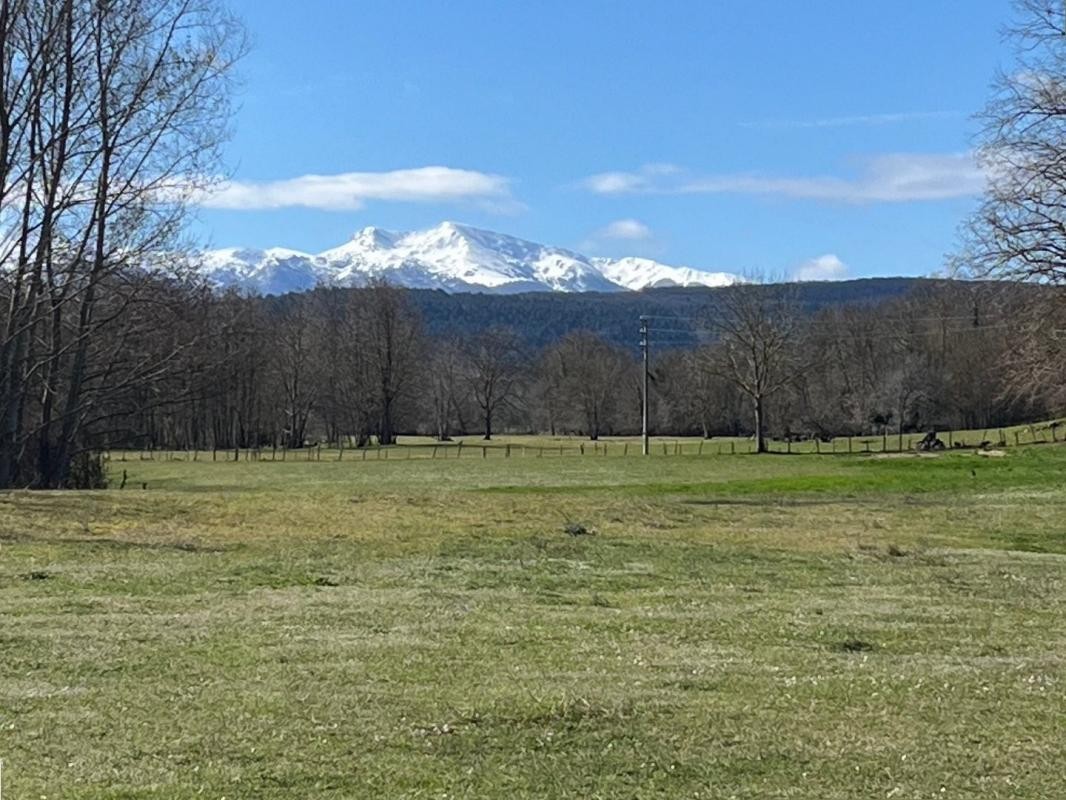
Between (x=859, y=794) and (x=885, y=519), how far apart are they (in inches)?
971

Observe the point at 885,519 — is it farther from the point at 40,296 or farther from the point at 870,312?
the point at 870,312

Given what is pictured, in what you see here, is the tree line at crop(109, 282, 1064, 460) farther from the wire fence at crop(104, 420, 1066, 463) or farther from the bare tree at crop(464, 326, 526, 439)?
the wire fence at crop(104, 420, 1066, 463)

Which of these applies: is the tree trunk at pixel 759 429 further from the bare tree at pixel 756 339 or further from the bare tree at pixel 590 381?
the bare tree at pixel 590 381

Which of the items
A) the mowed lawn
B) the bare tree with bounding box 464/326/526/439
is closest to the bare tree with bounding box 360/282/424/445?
the bare tree with bounding box 464/326/526/439

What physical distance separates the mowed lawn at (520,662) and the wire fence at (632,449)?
183 ft

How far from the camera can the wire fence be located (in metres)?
80.9

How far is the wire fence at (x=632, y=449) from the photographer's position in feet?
266

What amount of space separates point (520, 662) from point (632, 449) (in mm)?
90872

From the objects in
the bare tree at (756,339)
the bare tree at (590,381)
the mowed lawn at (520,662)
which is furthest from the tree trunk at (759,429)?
the mowed lawn at (520,662)

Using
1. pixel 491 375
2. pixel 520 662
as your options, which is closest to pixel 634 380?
pixel 491 375

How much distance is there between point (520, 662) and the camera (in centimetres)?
1083

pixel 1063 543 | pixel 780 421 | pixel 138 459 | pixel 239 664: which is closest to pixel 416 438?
pixel 780 421

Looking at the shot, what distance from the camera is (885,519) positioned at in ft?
101

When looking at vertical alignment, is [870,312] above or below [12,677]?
above
